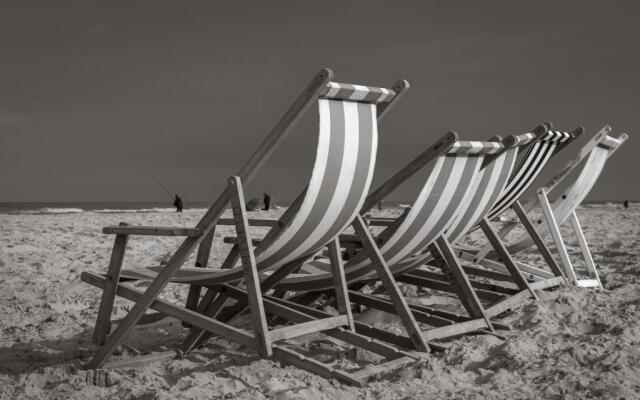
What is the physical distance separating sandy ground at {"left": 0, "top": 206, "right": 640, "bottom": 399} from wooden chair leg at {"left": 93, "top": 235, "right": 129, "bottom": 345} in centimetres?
19

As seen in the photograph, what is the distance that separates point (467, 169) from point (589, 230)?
25.8 feet

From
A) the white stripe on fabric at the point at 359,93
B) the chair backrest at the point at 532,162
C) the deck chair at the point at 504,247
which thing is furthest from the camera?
the chair backrest at the point at 532,162

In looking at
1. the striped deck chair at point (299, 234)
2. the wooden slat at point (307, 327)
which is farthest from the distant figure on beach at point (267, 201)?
the wooden slat at point (307, 327)

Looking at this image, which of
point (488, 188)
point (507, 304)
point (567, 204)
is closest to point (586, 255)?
point (567, 204)

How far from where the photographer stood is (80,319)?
14.9ft

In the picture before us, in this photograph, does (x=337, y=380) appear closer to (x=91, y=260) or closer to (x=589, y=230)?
(x=91, y=260)

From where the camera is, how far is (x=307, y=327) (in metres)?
3.21

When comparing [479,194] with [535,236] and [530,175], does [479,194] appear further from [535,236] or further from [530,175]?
[535,236]

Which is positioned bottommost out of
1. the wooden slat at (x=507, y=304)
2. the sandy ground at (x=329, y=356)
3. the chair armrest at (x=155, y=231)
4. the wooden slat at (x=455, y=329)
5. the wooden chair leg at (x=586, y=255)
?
the sandy ground at (x=329, y=356)

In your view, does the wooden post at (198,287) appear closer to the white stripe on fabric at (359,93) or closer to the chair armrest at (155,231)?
the chair armrest at (155,231)

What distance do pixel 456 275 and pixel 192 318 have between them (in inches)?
61.1

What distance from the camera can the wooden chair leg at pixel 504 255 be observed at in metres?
4.51

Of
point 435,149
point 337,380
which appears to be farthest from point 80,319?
point 435,149

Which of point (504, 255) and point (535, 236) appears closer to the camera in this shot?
point (504, 255)
